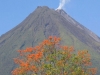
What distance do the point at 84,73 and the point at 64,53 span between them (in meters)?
2.45

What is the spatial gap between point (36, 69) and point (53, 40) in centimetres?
312

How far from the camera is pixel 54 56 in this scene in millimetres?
31312

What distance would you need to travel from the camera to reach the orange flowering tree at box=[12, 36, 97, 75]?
30.3m

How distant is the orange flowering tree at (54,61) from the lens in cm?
3031

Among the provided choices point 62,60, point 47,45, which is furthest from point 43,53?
point 62,60

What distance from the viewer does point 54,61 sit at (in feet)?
103

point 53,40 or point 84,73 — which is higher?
point 53,40

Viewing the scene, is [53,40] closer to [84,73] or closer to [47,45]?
[47,45]

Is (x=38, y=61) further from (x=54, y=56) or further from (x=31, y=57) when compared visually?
(x=54, y=56)

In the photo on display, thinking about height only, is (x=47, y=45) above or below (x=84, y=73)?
above

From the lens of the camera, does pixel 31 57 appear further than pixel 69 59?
Yes

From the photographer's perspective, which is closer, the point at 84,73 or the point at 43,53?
the point at 84,73

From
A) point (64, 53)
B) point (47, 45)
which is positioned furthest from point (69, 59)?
point (47, 45)

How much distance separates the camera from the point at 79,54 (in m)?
31.4
